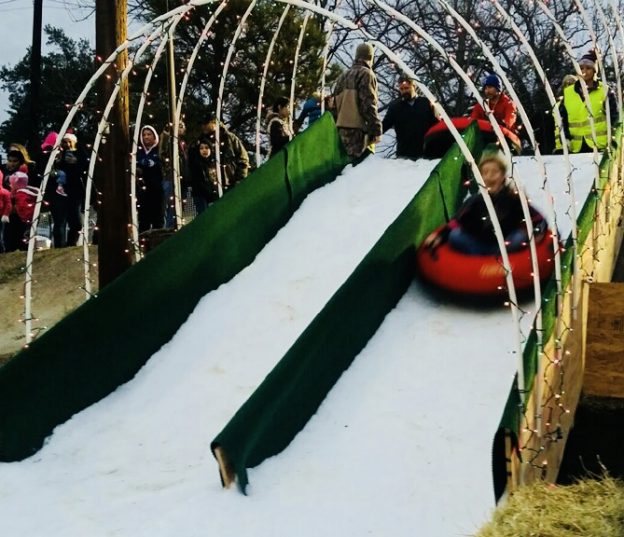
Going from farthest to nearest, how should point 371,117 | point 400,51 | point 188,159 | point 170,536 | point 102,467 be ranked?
point 400,51 < point 188,159 < point 371,117 < point 102,467 < point 170,536

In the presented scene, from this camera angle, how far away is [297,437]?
17.4 feet

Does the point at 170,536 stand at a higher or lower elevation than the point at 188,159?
lower

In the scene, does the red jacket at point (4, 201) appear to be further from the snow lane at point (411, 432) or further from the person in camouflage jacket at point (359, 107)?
the snow lane at point (411, 432)

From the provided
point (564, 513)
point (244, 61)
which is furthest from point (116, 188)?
point (244, 61)

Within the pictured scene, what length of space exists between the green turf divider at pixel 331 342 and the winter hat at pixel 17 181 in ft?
19.1

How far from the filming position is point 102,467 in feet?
17.3

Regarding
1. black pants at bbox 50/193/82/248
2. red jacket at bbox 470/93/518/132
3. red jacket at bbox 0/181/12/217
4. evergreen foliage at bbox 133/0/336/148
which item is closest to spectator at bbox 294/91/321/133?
red jacket at bbox 470/93/518/132

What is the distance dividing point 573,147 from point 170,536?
6.54 meters

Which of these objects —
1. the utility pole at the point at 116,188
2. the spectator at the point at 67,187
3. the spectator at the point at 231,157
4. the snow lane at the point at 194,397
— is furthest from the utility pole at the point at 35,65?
the snow lane at the point at 194,397

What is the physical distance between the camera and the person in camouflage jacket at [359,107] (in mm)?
8914

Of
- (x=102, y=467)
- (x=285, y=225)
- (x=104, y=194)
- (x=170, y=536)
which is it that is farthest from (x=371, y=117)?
(x=170, y=536)

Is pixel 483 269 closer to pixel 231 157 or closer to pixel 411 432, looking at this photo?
pixel 411 432

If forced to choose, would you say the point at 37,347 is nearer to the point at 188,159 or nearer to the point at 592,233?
the point at 592,233

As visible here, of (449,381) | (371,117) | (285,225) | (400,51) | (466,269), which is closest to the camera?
(449,381)
